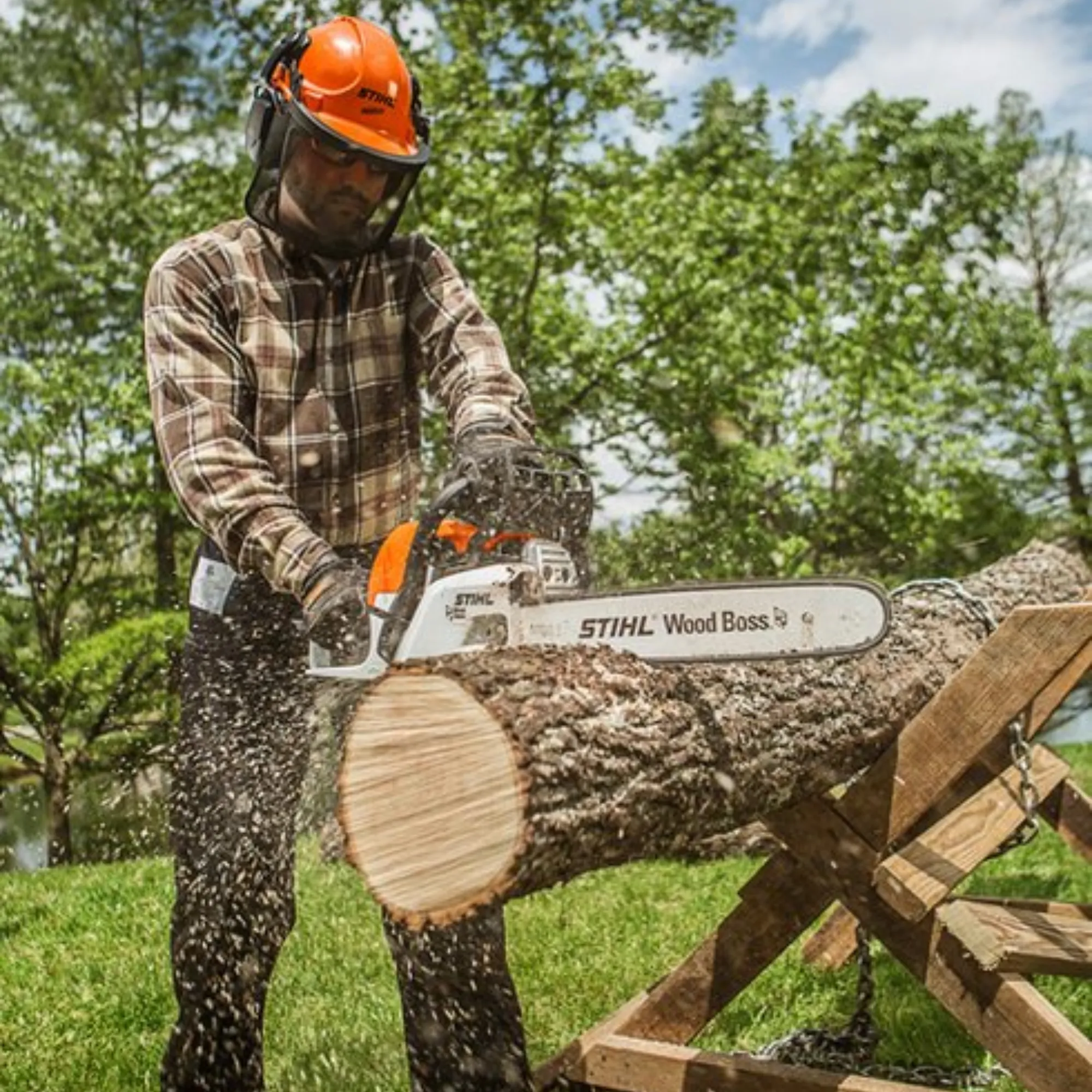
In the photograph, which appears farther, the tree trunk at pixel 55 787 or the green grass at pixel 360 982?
the tree trunk at pixel 55 787

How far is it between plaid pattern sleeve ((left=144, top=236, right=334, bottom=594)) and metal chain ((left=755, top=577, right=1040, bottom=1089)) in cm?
132

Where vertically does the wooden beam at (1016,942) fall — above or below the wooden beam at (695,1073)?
above

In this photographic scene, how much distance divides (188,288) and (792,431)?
8620 mm

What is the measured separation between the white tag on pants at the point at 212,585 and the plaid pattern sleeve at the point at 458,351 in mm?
513

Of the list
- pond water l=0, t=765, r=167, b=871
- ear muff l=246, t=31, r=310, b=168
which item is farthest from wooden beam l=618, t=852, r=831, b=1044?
pond water l=0, t=765, r=167, b=871

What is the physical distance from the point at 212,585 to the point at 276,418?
1.13 feet

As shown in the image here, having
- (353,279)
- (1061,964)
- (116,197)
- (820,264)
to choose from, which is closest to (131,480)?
(116,197)

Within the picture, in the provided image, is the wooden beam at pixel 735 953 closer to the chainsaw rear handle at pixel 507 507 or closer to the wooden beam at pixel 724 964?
the wooden beam at pixel 724 964

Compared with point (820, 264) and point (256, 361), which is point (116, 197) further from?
point (256, 361)

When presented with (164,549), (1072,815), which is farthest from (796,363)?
(1072,815)

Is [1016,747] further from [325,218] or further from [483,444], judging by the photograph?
[325,218]

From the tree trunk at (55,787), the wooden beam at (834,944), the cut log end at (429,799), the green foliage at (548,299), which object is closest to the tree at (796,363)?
the green foliage at (548,299)

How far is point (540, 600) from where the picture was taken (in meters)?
2.02

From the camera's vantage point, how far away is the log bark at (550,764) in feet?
5.33
